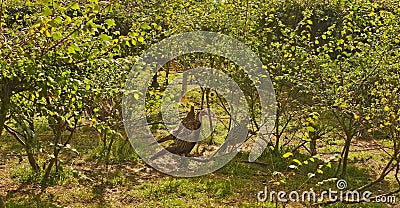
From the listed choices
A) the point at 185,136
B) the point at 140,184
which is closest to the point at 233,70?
the point at 185,136

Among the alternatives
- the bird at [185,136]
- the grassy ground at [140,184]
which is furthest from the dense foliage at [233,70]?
the bird at [185,136]

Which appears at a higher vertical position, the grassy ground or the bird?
the bird

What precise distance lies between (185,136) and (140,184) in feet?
4.75

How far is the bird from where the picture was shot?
7.60 meters

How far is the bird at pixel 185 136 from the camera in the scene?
7602 mm

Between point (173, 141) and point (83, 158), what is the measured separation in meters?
1.68

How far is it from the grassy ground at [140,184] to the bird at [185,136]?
0.61m

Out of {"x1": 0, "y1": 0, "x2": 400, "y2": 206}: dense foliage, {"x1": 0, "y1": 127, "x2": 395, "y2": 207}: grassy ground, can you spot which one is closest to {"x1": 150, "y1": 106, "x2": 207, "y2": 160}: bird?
{"x1": 0, "y1": 0, "x2": 400, "y2": 206}: dense foliage

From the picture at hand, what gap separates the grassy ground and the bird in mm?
609

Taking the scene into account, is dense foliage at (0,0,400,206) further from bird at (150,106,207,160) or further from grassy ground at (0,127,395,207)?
bird at (150,106,207,160)

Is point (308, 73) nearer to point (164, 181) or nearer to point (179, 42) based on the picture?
point (179, 42)

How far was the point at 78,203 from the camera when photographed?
18.6 feet

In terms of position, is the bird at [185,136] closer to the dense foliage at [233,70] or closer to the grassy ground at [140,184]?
the dense foliage at [233,70]

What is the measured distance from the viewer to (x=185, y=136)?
761cm
